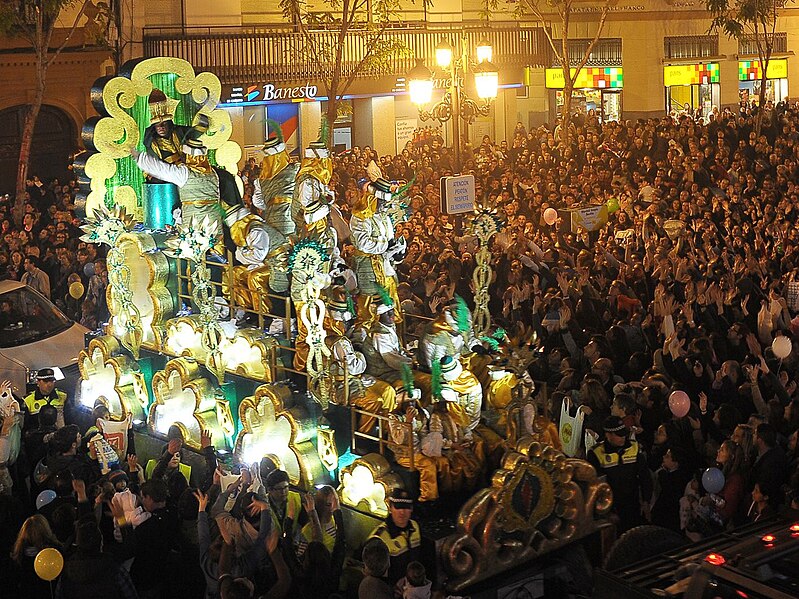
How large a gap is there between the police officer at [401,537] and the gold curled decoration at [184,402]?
2.81 m

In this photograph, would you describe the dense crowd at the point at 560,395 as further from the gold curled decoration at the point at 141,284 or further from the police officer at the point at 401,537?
the gold curled decoration at the point at 141,284

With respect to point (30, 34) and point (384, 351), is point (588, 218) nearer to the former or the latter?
point (384, 351)

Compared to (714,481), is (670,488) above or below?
below

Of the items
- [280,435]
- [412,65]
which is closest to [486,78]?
[280,435]

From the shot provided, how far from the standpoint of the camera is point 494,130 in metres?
39.8

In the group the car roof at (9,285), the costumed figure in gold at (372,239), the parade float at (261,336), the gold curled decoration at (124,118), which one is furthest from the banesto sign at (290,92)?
the costumed figure in gold at (372,239)

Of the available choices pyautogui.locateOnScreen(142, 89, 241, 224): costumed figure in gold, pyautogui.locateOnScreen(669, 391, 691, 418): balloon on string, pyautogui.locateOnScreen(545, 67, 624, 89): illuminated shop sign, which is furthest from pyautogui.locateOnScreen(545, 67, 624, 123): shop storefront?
pyautogui.locateOnScreen(669, 391, 691, 418): balloon on string

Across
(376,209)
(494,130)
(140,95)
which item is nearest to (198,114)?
(140,95)

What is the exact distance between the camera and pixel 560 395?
12219 mm

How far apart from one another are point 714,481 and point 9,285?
10.4 m

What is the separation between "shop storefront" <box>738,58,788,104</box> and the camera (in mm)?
45906

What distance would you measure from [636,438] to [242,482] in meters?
3.81

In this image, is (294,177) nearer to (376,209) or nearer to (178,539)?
(376,209)

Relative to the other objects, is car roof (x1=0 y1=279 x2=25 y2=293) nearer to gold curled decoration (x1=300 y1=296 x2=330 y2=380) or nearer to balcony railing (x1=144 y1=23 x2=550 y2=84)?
gold curled decoration (x1=300 y1=296 x2=330 y2=380)
